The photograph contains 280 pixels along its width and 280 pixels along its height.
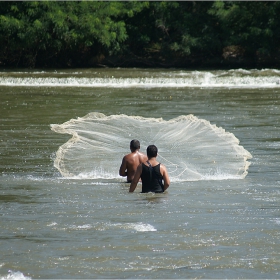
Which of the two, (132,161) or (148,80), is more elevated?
(132,161)

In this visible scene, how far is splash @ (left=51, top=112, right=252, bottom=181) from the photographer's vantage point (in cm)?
1327

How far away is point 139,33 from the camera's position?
1852 inches

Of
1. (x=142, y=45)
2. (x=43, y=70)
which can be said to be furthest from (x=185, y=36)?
(x=43, y=70)

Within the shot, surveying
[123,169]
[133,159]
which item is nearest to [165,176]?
[133,159]

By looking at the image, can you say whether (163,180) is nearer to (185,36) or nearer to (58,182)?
(58,182)

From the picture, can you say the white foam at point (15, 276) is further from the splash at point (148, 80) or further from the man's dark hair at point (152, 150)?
the splash at point (148, 80)

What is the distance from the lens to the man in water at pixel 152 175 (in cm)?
1137

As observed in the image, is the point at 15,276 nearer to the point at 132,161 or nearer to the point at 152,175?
the point at 152,175

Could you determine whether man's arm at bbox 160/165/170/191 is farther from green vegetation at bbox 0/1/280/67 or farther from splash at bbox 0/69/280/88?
green vegetation at bbox 0/1/280/67

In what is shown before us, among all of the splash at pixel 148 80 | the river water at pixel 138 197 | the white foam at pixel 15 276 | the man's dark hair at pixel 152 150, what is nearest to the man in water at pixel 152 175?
the man's dark hair at pixel 152 150

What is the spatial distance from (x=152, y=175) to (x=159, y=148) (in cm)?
214

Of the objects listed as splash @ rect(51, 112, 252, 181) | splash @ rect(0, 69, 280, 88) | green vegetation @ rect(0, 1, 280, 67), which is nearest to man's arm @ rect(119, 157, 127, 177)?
splash @ rect(51, 112, 252, 181)

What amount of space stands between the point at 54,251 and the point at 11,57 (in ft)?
121

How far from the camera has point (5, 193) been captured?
468 inches
